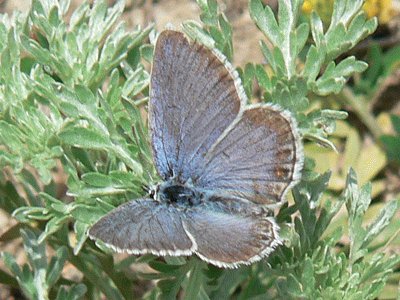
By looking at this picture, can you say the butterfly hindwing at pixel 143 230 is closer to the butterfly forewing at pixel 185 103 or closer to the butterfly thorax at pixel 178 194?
the butterfly thorax at pixel 178 194

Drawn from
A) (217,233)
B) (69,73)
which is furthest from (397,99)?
(217,233)

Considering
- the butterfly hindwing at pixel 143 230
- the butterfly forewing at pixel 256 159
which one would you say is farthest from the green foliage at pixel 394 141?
the butterfly hindwing at pixel 143 230

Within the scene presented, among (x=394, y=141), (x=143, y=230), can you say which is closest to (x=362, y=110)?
(x=394, y=141)

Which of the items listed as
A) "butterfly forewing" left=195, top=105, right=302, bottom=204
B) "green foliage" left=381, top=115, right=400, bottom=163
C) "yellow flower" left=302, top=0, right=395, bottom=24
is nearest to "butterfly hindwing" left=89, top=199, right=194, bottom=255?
"butterfly forewing" left=195, top=105, right=302, bottom=204

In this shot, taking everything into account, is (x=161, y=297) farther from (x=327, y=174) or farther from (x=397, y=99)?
(x=397, y=99)

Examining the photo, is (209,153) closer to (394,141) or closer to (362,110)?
(394,141)

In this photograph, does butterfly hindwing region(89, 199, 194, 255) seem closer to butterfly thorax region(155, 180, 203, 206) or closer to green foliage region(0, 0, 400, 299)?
butterfly thorax region(155, 180, 203, 206)
